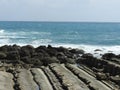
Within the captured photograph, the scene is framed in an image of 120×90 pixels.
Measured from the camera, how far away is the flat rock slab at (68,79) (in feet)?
92.2

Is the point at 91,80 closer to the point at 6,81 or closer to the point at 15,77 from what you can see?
the point at 15,77

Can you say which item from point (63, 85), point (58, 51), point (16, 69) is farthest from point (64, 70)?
point (58, 51)

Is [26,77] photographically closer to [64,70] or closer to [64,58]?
[64,70]

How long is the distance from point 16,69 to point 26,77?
14.8 feet

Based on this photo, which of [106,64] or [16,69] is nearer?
[16,69]

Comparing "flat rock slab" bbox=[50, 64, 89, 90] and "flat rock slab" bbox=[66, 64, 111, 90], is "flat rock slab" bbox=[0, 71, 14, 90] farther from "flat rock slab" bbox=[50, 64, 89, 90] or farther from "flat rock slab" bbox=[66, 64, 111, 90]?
"flat rock slab" bbox=[66, 64, 111, 90]

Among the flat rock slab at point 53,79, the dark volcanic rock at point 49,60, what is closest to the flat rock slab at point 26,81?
the flat rock slab at point 53,79

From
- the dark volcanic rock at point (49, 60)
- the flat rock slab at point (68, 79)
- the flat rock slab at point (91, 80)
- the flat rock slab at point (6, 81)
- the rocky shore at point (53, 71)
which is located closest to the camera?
the flat rock slab at point (6, 81)

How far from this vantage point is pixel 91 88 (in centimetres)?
2795

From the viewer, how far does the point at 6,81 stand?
98.5 feet

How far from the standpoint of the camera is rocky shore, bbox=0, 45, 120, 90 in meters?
28.8

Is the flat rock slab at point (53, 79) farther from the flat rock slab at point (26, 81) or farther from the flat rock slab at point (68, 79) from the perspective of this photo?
the flat rock slab at point (26, 81)

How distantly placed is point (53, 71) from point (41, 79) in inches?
162

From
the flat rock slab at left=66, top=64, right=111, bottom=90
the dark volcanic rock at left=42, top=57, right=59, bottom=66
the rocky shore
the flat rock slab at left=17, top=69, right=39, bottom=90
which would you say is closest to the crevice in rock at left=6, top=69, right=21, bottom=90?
the rocky shore
